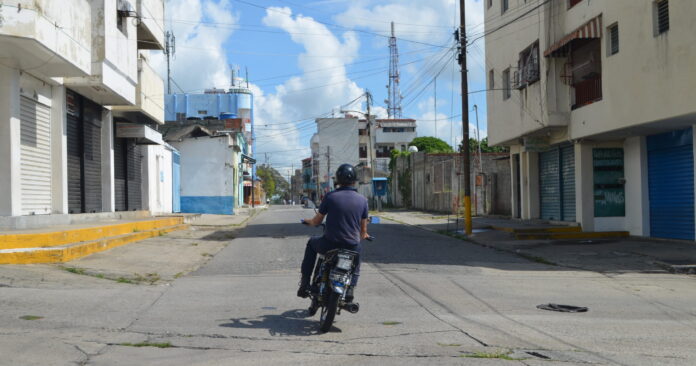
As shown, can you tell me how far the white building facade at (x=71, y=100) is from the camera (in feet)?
43.9

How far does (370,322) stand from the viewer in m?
6.82

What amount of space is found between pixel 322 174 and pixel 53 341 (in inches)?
3563

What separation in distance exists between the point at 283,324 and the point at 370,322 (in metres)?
0.94

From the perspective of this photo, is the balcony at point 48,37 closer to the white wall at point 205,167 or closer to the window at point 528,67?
the window at point 528,67

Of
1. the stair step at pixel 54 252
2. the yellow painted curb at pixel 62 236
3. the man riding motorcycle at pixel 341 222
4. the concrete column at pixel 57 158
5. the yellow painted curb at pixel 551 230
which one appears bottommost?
the yellow painted curb at pixel 551 230

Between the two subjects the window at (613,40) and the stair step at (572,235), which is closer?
the window at (613,40)

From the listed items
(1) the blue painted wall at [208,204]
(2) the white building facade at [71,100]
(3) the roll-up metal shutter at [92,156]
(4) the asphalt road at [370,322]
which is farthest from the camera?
(1) the blue painted wall at [208,204]

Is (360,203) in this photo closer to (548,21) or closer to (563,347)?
(563,347)

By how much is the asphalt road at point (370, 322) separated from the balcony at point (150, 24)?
14.3 meters

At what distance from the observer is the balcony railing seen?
18.6 metres

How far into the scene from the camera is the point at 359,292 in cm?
884

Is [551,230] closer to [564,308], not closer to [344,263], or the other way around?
[564,308]

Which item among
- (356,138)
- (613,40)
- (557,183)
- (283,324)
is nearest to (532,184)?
(557,183)

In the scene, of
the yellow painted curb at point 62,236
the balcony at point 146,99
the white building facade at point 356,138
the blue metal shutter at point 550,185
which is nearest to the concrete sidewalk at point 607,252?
the blue metal shutter at point 550,185
